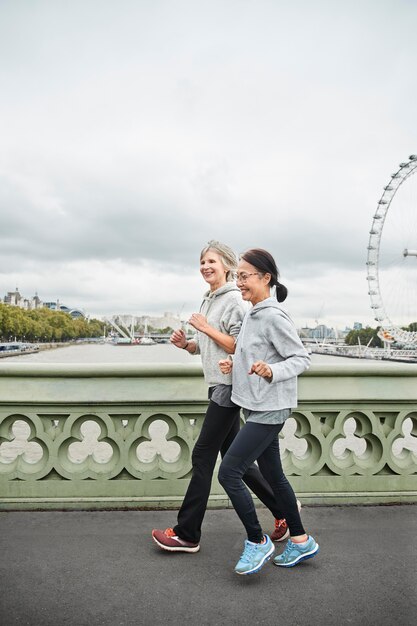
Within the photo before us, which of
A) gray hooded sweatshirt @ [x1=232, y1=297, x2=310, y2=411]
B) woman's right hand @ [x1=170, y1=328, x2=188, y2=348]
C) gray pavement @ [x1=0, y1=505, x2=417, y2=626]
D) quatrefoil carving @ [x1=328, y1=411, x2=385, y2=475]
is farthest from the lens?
quatrefoil carving @ [x1=328, y1=411, x2=385, y2=475]

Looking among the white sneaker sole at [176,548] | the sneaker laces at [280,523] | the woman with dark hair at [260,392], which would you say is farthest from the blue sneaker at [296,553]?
the white sneaker sole at [176,548]

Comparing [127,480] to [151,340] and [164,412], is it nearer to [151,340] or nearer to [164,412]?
[164,412]

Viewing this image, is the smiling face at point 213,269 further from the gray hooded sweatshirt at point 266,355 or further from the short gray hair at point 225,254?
the gray hooded sweatshirt at point 266,355

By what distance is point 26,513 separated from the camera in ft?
12.3

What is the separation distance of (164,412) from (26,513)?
112 cm

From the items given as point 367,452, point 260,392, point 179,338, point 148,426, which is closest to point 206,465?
point 260,392

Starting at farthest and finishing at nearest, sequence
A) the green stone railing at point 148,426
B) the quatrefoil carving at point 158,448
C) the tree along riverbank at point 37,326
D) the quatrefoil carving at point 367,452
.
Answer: the tree along riverbank at point 37,326, the quatrefoil carving at point 158,448, the quatrefoil carving at point 367,452, the green stone railing at point 148,426

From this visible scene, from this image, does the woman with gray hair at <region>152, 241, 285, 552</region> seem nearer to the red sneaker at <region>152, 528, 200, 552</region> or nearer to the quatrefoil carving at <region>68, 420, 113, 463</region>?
the red sneaker at <region>152, 528, 200, 552</region>

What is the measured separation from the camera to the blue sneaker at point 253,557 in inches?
114

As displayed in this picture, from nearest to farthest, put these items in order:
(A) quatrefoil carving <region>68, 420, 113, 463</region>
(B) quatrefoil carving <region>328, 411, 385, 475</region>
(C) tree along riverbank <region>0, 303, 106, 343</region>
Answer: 1. (B) quatrefoil carving <region>328, 411, 385, 475</region>
2. (A) quatrefoil carving <region>68, 420, 113, 463</region>
3. (C) tree along riverbank <region>0, 303, 106, 343</region>

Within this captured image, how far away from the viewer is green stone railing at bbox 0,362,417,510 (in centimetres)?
386

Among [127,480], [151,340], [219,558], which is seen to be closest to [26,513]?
[127,480]

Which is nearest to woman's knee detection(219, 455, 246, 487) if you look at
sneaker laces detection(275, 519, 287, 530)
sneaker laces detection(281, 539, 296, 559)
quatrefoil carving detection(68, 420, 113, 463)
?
sneaker laces detection(281, 539, 296, 559)

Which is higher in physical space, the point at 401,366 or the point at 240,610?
the point at 401,366
